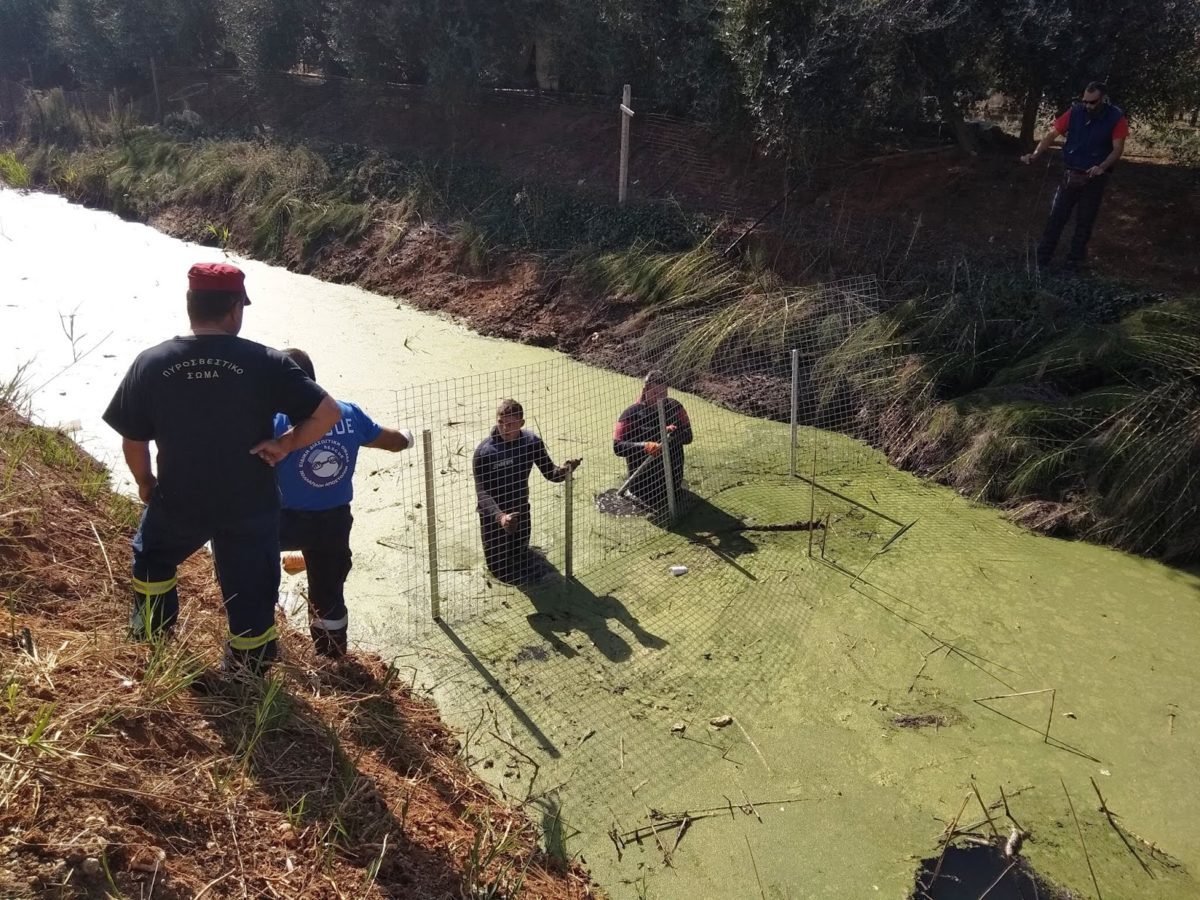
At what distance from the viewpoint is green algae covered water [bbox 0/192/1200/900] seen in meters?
3.19

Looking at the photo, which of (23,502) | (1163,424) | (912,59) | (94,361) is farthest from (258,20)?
(1163,424)

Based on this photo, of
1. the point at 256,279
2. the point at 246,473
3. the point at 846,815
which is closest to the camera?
the point at 246,473

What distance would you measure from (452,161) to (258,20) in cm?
594

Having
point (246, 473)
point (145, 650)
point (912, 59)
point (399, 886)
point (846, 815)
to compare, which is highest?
point (912, 59)

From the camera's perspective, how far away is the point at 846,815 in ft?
10.8

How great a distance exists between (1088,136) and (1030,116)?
2.16 metres

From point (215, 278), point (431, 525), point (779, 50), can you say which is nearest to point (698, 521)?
point (431, 525)

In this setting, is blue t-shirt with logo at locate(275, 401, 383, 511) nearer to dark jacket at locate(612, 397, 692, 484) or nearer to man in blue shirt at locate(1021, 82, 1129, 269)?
dark jacket at locate(612, 397, 692, 484)

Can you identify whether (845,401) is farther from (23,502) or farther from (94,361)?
(94,361)

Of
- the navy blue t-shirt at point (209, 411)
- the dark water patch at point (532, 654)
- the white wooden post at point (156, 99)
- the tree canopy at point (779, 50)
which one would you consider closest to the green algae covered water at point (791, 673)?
the dark water patch at point (532, 654)

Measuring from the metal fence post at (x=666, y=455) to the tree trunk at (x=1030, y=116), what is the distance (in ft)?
18.3

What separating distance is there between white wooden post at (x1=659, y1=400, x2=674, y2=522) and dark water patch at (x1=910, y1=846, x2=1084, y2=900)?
8.92 feet

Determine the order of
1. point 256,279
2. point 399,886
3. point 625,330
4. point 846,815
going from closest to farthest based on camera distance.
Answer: point 399,886
point 846,815
point 625,330
point 256,279

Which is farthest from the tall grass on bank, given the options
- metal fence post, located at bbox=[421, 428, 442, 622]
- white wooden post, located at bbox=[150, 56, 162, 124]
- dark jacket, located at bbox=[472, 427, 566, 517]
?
white wooden post, located at bbox=[150, 56, 162, 124]
